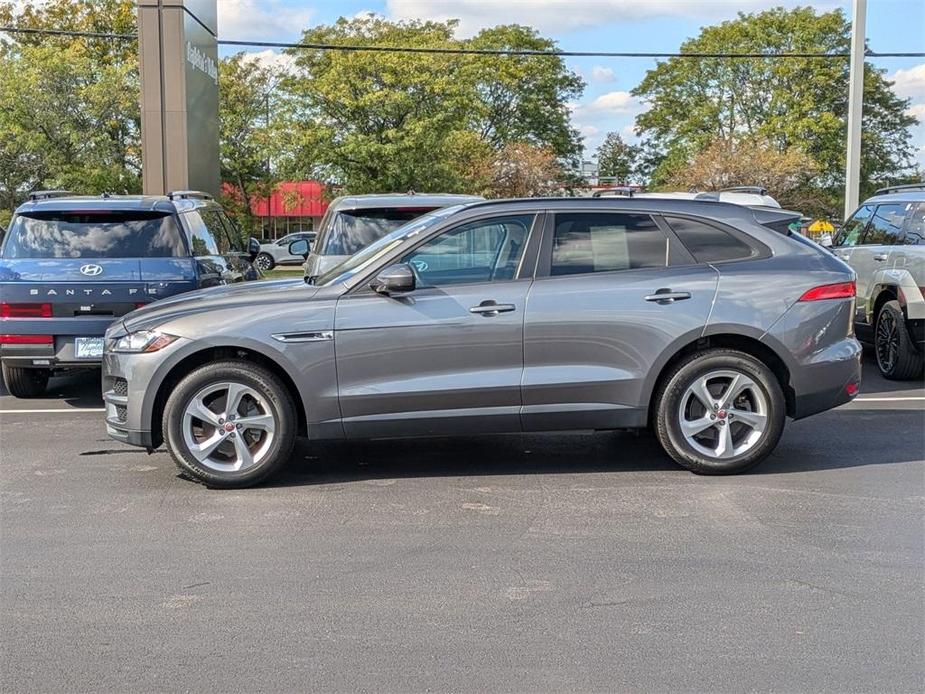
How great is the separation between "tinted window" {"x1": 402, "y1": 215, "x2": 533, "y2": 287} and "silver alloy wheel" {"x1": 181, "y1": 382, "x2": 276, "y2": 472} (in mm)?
1295

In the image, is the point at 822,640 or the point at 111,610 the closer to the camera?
the point at 822,640

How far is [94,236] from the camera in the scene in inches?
349

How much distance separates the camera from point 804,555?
16.3 feet

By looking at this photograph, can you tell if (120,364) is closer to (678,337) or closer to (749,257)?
(678,337)

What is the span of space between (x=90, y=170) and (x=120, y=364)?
20.4m

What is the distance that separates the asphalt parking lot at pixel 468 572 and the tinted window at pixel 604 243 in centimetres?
137

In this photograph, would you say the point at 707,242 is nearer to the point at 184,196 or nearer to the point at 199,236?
the point at 199,236

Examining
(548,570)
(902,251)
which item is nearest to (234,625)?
(548,570)

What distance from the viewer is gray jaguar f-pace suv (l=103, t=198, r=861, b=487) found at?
615 cm

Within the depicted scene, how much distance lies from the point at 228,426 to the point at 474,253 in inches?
73.9

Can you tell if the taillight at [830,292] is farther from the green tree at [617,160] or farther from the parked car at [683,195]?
the green tree at [617,160]

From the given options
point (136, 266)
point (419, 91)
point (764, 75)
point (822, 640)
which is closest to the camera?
point (822, 640)

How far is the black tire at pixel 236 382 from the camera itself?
6.12 m

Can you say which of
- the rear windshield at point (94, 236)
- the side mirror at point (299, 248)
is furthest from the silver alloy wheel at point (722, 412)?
the side mirror at point (299, 248)
